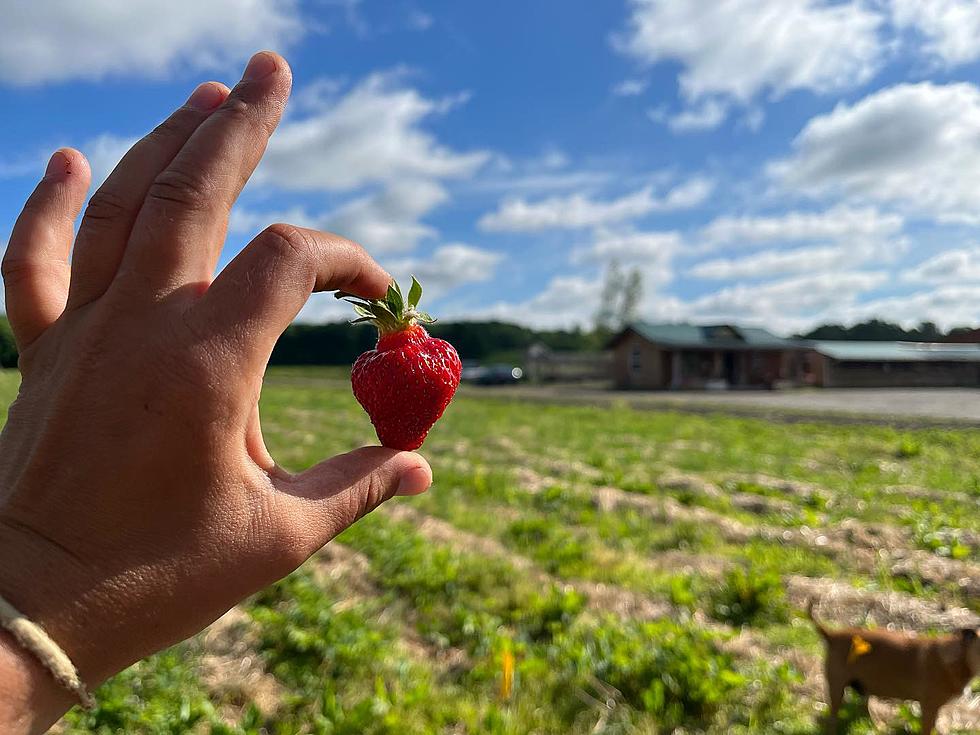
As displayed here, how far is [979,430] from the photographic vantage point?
1469 cm

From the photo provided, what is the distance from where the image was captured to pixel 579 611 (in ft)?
14.3

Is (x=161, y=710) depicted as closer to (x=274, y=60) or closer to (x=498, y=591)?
(x=498, y=591)

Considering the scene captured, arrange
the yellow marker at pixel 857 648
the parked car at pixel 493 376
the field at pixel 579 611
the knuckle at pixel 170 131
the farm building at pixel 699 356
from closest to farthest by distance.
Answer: the knuckle at pixel 170 131 → the yellow marker at pixel 857 648 → the field at pixel 579 611 → the farm building at pixel 699 356 → the parked car at pixel 493 376

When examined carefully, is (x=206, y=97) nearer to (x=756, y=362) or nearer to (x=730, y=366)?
(x=730, y=366)

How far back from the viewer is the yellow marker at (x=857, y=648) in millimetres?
2924

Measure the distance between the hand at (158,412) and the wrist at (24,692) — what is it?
4cm

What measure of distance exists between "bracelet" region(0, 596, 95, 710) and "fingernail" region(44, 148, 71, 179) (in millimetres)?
946

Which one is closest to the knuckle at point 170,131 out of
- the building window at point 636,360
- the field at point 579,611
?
the field at point 579,611

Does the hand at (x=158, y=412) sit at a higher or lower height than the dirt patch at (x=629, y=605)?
higher

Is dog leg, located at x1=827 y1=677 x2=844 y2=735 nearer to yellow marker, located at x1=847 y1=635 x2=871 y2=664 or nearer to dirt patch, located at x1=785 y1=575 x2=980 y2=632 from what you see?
yellow marker, located at x1=847 y1=635 x2=871 y2=664

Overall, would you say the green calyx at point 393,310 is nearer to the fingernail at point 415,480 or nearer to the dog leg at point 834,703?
the fingernail at point 415,480

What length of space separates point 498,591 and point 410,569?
720mm

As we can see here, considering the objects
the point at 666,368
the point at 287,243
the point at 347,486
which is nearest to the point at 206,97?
the point at 287,243

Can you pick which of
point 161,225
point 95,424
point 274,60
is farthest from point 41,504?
point 274,60
